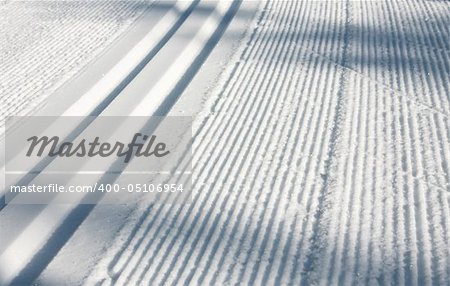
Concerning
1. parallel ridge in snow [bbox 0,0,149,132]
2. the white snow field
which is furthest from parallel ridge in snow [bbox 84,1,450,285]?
parallel ridge in snow [bbox 0,0,149,132]

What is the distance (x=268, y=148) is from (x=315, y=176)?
25cm

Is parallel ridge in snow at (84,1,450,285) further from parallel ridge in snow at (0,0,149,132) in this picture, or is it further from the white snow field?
parallel ridge in snow at (0,0,149,132)

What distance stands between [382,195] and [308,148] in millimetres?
368

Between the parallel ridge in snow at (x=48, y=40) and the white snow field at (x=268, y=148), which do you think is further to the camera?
the parallel ridge in snow at (x=48, y=40)

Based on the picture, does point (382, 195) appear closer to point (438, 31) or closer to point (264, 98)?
point (264, 98)

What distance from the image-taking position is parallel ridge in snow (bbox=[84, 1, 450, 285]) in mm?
1557

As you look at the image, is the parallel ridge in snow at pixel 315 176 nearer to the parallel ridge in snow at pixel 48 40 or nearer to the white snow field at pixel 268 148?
the white snow field at pixel 268 148

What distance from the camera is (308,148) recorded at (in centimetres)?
206

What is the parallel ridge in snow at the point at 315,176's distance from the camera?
61.3 inches

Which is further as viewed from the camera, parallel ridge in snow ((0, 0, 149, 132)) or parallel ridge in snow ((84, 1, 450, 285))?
parallel ridge in snow ((0, 0, 149, 132))

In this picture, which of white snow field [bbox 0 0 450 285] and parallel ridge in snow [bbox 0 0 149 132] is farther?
parallel ridge in snow [bbox 0 0 149 132]

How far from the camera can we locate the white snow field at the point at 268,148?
1.58m

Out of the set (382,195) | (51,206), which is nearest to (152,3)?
(51,206)

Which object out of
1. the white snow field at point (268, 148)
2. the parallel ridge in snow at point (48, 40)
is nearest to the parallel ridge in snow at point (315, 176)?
the white snow field at point (268, 148)
